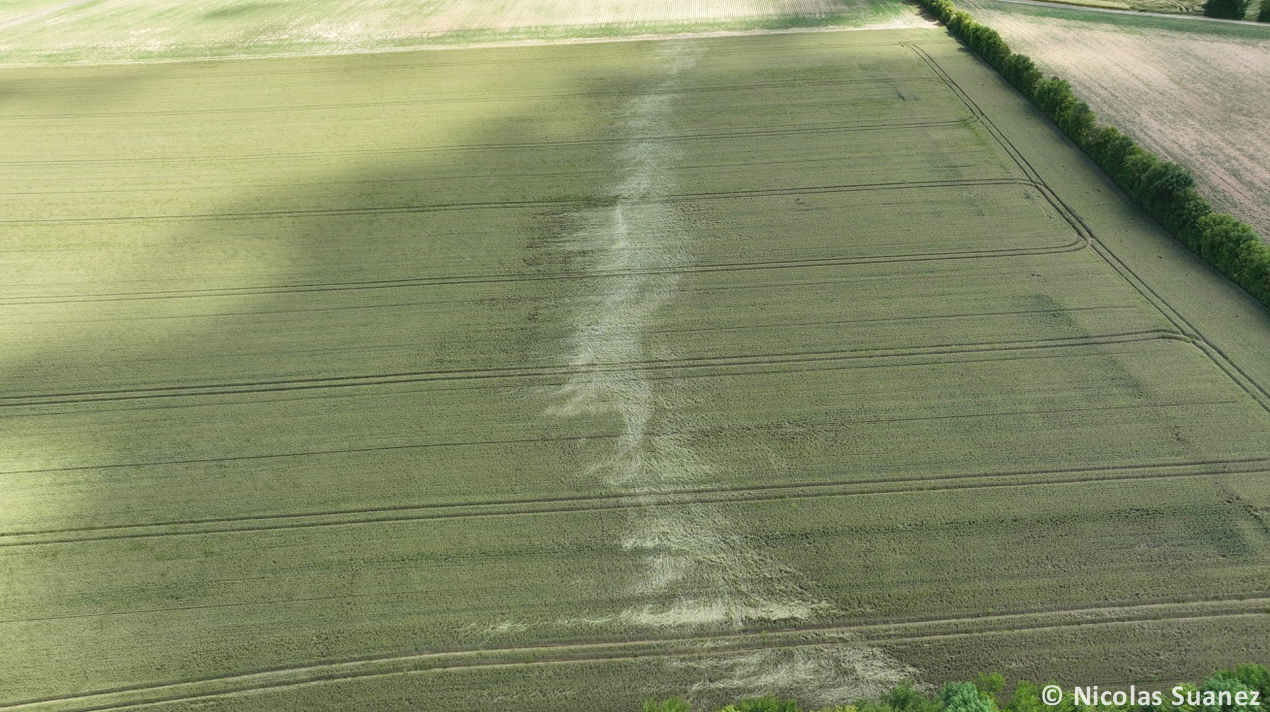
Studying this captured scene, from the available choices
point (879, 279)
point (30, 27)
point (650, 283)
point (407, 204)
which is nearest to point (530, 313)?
point (650, 283)

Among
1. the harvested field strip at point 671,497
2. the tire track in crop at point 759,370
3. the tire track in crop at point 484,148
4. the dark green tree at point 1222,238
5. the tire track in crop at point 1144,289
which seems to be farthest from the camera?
the tire track in crop at point 484,148

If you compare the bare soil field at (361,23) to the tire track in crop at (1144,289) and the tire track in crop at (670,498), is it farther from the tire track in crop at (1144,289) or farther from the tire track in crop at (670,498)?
the tire track in crop at (670,498)

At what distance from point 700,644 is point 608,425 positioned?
21.0 feet

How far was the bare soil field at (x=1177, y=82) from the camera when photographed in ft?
90.1

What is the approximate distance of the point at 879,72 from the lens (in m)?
37.0

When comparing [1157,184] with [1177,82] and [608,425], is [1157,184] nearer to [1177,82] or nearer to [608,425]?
[1177,82]

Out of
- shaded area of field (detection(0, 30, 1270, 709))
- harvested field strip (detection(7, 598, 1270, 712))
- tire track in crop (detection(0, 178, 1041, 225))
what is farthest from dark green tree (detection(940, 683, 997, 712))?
tire track in crop (detection(0, 178, 1041, 225))

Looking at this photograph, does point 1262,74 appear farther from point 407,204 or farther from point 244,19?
point 244,19

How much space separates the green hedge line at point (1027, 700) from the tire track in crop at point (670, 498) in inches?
187

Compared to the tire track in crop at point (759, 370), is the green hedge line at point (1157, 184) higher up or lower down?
higher up

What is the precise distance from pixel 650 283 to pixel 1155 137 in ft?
76.4

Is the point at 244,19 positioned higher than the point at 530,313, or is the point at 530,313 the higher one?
the point at 244,19

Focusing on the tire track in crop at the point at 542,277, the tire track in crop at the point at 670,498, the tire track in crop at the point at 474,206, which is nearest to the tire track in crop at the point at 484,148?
the tire track in crop at the point at 474,206

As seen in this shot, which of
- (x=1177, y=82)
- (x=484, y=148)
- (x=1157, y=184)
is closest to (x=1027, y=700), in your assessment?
(x=1157, y=184)
